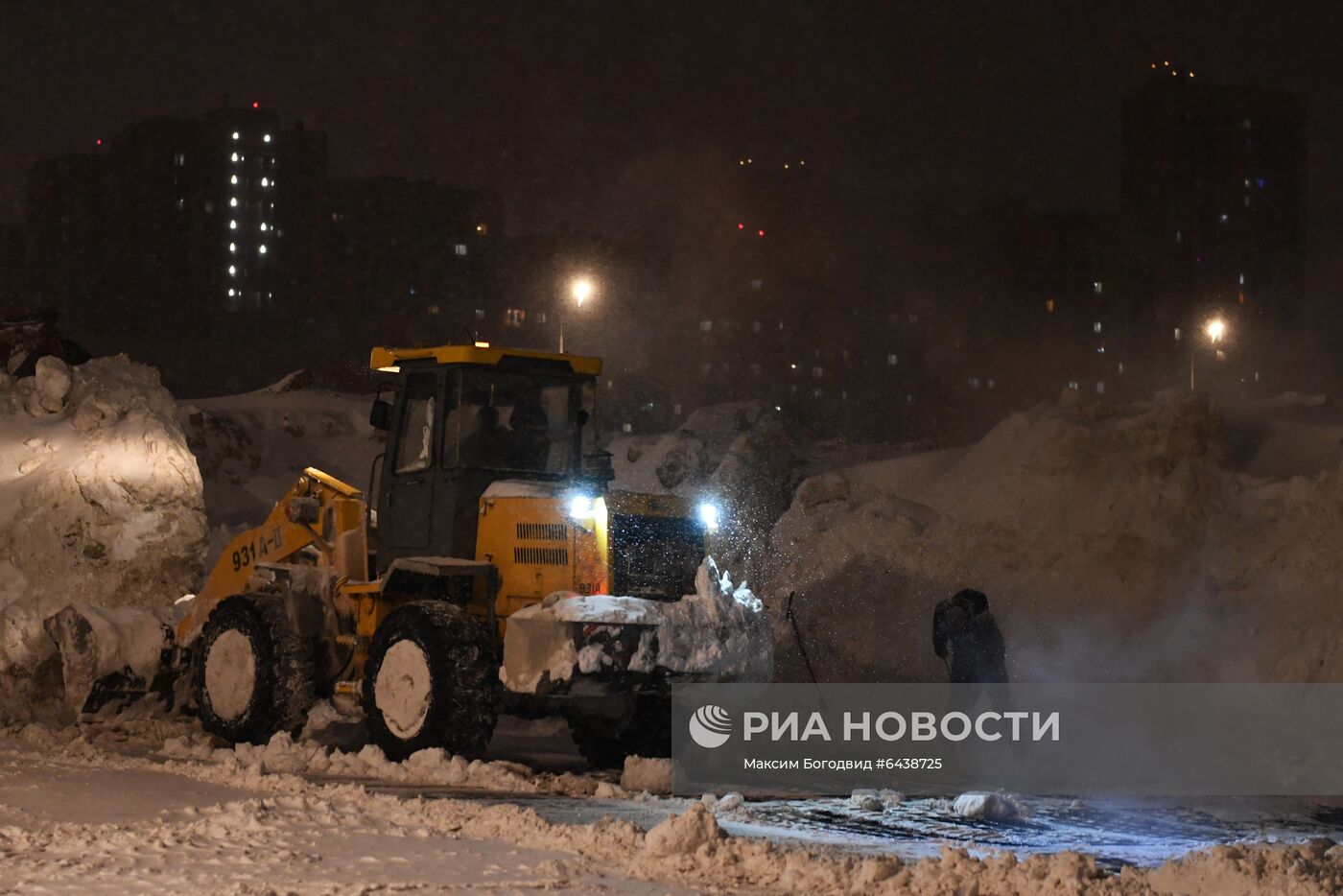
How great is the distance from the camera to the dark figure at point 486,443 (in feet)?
39.5

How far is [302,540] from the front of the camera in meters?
13.4

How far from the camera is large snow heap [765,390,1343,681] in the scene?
Result: 17.0m

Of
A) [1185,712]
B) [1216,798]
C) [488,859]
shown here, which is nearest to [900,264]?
[1185,712]

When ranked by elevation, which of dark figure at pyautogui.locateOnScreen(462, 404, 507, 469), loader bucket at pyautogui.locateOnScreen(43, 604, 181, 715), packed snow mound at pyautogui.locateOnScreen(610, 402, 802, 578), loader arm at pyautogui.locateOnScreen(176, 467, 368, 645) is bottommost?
loader bucket at pyautogui.locateOnScreen(43, 604, 181, 715)

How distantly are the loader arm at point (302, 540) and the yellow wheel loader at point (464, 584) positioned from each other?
2 cm

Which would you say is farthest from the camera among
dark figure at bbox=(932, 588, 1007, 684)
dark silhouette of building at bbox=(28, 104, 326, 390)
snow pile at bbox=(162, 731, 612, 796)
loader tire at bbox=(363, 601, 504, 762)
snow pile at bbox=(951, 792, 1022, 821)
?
dark silhouette of building at bbox=(28, 104, 326, 390)

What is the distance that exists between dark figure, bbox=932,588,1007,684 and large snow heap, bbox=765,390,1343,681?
116 inches

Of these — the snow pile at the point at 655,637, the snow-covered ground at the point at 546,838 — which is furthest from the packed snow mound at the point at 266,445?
the snow-covered ground at the point at 546,838

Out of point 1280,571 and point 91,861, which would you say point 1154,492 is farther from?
point 91,861

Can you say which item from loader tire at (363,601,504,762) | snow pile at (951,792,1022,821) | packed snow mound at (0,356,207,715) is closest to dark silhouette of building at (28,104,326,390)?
packed snow mound at (0,356,207,715)

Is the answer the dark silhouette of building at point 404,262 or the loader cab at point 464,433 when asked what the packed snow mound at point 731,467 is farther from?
the dark silhouette of building at point 404,262

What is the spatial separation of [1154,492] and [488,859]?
13436 millimetres

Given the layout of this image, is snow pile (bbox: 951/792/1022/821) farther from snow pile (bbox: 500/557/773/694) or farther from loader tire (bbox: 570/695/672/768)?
loader tire (bbox: 570/695/672/768)

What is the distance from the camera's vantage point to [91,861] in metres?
7.12
